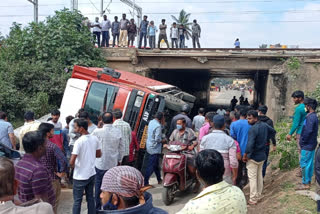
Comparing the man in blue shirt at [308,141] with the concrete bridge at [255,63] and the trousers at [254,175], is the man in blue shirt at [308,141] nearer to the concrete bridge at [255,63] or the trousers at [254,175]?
the trousers at [254,175]

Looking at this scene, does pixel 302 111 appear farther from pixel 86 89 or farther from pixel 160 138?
pixel 86 89

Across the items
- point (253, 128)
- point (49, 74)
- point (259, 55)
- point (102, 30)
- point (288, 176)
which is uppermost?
point (102, 30)

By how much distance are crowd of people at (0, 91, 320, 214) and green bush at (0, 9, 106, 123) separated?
4421mm

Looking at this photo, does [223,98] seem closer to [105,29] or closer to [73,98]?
[105,29]

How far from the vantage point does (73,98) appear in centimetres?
839

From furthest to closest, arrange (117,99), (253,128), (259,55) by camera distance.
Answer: (259,55) → (117,99) → (253,128)

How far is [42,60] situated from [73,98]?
4.98m

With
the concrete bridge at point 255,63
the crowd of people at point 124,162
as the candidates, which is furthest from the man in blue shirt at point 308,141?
the concrete bridge at point 255,63

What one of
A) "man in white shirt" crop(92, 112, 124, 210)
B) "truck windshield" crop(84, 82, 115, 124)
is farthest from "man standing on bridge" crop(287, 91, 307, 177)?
"truck windshield" crop(84, 82, 115, 124)

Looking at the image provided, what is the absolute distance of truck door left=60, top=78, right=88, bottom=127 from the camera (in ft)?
27.1

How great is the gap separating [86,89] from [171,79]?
11783 mm

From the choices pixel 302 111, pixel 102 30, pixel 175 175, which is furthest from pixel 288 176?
pixel 102 30

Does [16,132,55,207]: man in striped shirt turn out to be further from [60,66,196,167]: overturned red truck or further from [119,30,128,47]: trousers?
[119,30,128,47]: trousers

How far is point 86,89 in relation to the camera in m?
8.33
